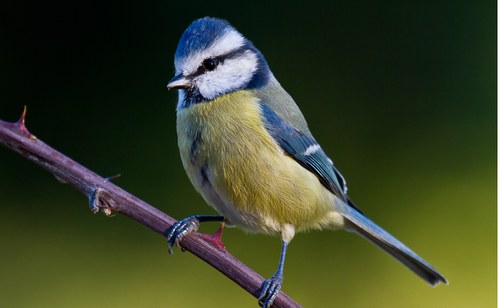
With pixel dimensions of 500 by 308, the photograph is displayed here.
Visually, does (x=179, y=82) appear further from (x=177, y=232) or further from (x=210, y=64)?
(x=177, y=232)

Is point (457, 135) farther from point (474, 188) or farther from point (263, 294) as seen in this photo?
point (263, 294)

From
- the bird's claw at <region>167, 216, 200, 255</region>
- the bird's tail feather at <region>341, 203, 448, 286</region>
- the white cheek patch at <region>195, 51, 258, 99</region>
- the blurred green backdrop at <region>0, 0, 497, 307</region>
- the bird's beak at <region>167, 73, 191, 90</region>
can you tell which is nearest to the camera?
the bird's claw at <region>167, 216, 200, 255</region>

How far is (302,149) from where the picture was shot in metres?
1.92

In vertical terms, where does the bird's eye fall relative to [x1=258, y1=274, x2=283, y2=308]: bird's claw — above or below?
above

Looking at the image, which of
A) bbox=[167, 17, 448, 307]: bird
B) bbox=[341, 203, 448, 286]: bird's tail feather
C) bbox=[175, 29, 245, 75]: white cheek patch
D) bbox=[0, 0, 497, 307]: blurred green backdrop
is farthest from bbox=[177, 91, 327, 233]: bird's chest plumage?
bbox=[0, 0, 497, 307]: blurred green backdrop

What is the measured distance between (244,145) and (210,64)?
0.25m

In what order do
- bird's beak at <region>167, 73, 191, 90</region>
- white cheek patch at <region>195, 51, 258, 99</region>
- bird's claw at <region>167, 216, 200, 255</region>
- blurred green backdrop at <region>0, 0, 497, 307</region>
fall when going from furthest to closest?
1. blurred green backdrop at <region>0, 0, 497, 307</region>
2. white cheek patch at <region>195, 51, 258, 99</region>
3. bird's beak at <region>167, 73, 191, 90</region>
4. bird's claw at <region>167, 216, 200, 255</region>

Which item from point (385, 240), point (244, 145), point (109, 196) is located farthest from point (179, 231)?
point (385, 240)

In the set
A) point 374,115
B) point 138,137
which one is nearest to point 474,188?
point 374,115

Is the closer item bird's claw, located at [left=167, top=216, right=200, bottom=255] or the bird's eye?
bird's claw, located at [left=167, top=216, right=200, bottom=255]

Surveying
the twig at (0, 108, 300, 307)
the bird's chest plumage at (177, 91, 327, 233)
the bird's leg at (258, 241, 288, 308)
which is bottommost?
the bird's leg at (258, 241, 288, 308)

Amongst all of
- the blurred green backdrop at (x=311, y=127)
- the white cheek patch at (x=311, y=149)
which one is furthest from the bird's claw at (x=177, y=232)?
the blurred green backdrop at (x=311, y=127)

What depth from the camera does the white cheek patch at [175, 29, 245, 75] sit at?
1.79 metres

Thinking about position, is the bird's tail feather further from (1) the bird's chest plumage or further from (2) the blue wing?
(1) the bird's chest plumage
